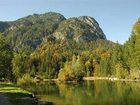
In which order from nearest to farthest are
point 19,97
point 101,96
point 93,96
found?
point 19,97 < point 101,96 < point 93,96

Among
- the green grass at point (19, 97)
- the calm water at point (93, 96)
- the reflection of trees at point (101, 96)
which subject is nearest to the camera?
the green grass at point (19, 97)

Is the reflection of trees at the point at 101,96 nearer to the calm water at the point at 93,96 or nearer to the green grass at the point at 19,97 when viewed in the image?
the calm water at the point at 93,96

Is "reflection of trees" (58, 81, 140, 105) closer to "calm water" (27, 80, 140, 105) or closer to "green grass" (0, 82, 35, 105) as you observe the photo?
"calm water" (27, 80, 140, 105)

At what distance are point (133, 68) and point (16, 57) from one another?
61.4 m

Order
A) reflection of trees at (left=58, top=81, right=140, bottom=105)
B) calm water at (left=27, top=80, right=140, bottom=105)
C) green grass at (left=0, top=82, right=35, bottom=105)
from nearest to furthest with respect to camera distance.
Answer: green grass at (left=0, top=82, right=35, bottom=105), calm water at (left=27, top=80, right=140, bottom=105), reflection of trees at (left=58, top=81, right=140, bottom=105)

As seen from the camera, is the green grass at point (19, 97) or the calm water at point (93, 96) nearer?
the green grass at point (19, 97)

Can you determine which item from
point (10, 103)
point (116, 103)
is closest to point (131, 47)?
point (116, 103)

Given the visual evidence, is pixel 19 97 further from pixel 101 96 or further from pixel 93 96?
pixel 101 96

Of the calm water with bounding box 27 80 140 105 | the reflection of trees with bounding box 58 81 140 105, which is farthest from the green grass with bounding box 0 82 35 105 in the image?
the reflection of trees with bounding box 58 81 140 105

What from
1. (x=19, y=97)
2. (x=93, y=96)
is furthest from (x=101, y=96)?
(x=19, y=97)

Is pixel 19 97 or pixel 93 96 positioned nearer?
pixel 19 97

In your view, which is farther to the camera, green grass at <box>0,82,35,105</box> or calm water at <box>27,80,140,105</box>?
calm water at <box>27,80,140,105</box>

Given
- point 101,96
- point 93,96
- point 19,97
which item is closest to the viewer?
point 19,97

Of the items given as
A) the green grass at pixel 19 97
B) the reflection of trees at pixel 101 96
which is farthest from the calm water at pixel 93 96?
the green grass at pixel 19 97
